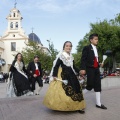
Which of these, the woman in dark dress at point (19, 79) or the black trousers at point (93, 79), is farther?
the woman in dark dress at point (19, 79)

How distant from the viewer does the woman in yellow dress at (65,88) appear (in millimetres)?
6062

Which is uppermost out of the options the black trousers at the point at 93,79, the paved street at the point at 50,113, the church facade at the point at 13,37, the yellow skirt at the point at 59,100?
the church facade at the point at 13,37

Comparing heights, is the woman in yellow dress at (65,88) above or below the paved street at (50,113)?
above

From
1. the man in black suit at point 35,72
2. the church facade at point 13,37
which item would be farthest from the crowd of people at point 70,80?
the church facade at point 13,37

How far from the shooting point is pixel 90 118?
5.90 m

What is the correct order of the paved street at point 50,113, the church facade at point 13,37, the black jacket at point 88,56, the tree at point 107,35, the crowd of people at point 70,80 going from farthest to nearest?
the church facade at point 13,37
the tree at point 107,35
the black jacket at point 88,56
the crowd of people at point 70,80
the paved street at point 50,113

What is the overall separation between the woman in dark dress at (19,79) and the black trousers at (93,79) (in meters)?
4.32

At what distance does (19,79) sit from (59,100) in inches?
186

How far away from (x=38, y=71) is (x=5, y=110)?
15.6 ft

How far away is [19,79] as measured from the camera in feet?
34.5

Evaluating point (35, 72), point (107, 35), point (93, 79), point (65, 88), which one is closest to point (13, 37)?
point (107, 35)

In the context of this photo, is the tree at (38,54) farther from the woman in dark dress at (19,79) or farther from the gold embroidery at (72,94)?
the gold embroidery at (72,94)

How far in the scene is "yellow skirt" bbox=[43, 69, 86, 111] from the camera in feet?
19.8

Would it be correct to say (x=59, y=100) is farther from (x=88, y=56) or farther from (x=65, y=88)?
(x=88, y=56)
